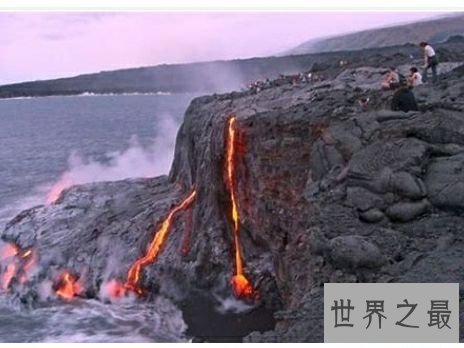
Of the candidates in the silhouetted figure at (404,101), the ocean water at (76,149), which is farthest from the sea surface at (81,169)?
the silhouetted figure at (404,101)

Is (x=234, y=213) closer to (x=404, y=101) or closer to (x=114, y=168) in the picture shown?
(x=404, y=101)

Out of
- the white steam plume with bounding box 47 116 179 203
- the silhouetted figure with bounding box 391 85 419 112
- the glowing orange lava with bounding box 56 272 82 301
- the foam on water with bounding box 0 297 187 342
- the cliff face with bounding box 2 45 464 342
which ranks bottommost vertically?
the foam on water with bounding box 0 297 187 342

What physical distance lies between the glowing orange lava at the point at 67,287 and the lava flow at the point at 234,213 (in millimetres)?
6546

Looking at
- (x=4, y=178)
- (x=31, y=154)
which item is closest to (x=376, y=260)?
(x=4, y=178)

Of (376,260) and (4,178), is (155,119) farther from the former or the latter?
(376,260)

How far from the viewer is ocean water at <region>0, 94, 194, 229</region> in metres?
57.3

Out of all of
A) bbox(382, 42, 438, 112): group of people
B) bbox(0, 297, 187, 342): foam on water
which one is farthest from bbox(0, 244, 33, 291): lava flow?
bbox(382, 42, 438, 112): group of people

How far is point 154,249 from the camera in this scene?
26172 millimetres

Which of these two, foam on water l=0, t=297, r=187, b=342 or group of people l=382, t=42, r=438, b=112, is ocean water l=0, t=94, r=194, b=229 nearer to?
foam on water l=0, t=297, r=187, b=342

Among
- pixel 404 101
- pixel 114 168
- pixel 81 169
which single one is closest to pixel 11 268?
pixel 404 101

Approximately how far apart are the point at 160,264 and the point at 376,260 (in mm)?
13146

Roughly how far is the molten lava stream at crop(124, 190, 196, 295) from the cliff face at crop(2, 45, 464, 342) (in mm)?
251

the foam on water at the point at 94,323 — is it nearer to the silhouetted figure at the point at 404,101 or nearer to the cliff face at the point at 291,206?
the cliff face at the point at 291,206

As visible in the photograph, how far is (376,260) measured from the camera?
13367 mm
